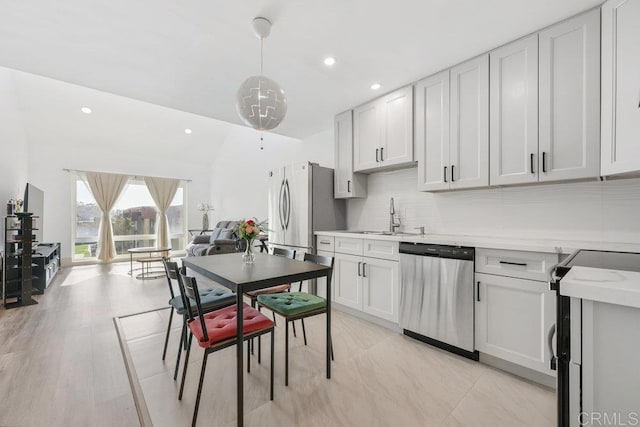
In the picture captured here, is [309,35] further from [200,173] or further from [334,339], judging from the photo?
[200,173]

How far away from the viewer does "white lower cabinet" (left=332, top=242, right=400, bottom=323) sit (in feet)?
8.64

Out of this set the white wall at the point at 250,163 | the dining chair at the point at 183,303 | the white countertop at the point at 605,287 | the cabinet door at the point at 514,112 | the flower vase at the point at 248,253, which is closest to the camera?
the white countertop at the point at 605,287

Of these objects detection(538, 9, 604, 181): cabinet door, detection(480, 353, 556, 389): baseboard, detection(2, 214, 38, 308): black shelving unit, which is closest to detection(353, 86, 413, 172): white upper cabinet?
detection(538, 9, 604, 181): cabinet door

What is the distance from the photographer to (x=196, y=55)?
90.9 inches

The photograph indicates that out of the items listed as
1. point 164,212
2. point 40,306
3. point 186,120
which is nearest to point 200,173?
point 164,212

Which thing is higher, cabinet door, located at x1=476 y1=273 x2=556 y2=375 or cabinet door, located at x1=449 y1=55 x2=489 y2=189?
cabinet door, located at x1=449 y1=55 x2=489 y2=189

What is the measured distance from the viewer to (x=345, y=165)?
352cm

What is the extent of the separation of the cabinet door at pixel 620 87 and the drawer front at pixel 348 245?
6.37 ft

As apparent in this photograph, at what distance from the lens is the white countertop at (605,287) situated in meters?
0.72

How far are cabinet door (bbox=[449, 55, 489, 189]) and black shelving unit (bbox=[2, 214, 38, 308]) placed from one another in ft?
16.6

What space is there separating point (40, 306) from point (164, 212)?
13.5 ft

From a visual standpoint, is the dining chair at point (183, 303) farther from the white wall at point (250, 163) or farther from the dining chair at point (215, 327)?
the white wall at point (250, 163)

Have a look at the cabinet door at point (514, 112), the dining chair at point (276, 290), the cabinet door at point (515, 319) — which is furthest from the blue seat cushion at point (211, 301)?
the cabinet door at point (514, 112)

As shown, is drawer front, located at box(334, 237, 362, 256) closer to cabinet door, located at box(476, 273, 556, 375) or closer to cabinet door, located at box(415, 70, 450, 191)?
cabinet door, located at box(415, 70, 450, 191)
